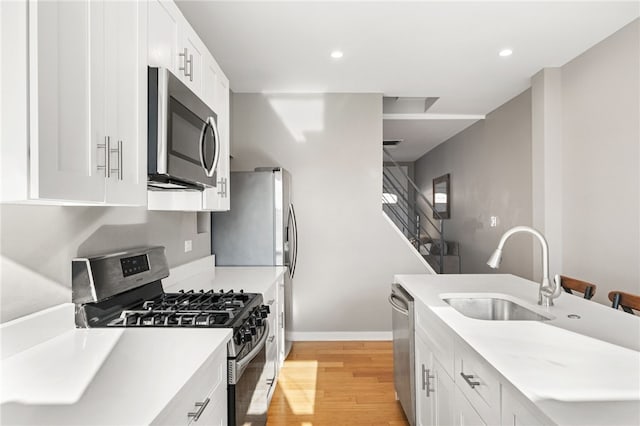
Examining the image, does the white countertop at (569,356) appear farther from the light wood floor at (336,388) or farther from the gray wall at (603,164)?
the gray wall at (603,164)

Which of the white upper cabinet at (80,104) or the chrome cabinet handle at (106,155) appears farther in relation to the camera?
the chrome cabinet handle at (106,155)

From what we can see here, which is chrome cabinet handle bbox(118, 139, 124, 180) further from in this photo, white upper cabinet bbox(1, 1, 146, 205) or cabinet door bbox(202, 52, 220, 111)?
cabinet door bbox(202, 52, 220, 111)

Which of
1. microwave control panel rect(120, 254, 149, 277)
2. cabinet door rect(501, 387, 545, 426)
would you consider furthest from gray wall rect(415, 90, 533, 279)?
microwave control panel rect(120, 254, 149, 277)

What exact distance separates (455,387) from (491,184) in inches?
151

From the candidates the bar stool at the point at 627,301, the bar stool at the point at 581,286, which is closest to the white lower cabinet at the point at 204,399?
the bar stool at the point at 627,301

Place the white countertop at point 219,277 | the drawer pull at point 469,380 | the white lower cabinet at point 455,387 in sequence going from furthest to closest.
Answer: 1. the white countertop at point 219,277
2. the drawer pull at point 469,380
3. the white lower cabinet at point 455,387

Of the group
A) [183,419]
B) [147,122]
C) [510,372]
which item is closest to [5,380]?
[183,419]

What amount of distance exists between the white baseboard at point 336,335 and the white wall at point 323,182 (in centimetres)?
3

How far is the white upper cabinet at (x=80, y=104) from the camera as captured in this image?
0.91 meters

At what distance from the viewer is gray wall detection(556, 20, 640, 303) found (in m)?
2.67

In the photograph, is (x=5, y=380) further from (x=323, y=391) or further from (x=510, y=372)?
(x=323, y=391)

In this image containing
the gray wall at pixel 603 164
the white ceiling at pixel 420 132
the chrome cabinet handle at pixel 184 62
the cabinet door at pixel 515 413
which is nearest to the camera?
the cabinet door at pixel 515 413

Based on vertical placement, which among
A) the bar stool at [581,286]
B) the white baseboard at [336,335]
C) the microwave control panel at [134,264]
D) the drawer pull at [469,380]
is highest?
the microwave control panel at [134,264]

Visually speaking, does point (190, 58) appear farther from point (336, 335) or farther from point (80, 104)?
point (336, 335)
